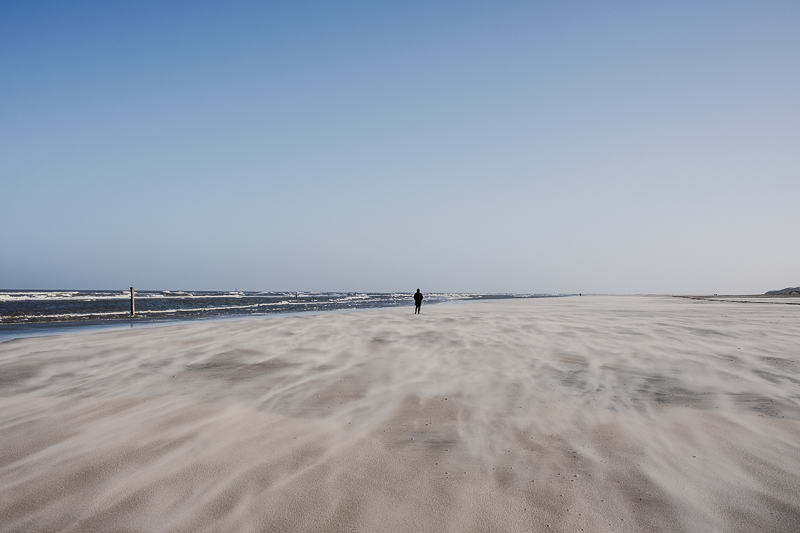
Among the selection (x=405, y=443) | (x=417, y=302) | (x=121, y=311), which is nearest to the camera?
(x=405, y=443)

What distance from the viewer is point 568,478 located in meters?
3.64

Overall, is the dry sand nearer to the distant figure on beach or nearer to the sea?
the sea

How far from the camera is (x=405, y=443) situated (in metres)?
4.40

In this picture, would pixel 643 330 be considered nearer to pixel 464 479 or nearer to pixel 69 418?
pixel 464 479

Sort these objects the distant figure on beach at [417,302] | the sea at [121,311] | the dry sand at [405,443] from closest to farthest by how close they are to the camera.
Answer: the dry sand at [405,443]
the sea at [121,311]
the distant figure on beach at [417,302]

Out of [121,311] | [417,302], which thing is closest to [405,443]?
Result: [417,302]

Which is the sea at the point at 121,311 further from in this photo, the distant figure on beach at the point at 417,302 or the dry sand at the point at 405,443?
the dry sand at the point at 405,443

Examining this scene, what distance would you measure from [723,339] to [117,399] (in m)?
12.9

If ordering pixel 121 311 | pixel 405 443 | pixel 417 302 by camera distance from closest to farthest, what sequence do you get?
pixel 405 443, pixel 417 302, pixel 121 311

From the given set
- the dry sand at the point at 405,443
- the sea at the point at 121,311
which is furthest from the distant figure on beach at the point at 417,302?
the dry sand at the point at 405,443

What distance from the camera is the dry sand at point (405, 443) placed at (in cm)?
314

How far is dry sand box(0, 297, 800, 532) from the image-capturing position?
3143 mm

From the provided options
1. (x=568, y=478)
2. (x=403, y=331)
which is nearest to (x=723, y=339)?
(x=403, y=331)

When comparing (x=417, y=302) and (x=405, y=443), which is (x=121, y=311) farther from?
(x=405, y=443)
